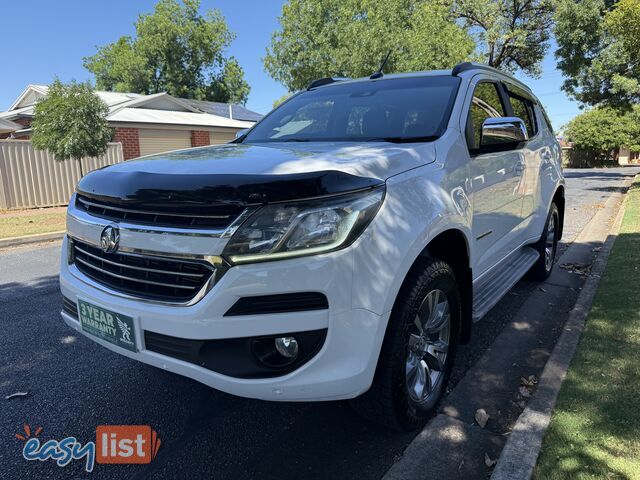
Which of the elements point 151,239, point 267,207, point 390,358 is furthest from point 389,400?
point 151,239

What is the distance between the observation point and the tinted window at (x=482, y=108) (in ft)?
10.4

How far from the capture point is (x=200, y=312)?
196 centimetres

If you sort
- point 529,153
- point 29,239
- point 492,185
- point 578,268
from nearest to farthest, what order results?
point 492,185, point 529,153, point 578,268, point 29,239

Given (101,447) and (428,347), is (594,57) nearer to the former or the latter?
(428,347)

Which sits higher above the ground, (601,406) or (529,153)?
(529,153)

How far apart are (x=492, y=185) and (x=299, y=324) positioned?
199cm

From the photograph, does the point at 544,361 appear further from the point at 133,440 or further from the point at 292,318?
the point at 133,440

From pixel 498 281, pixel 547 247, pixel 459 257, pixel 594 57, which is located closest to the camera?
pixel 459 257

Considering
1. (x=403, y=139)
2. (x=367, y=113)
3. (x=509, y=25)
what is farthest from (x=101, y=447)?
(x=509, y=25)

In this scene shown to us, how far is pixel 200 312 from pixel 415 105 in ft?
6.86

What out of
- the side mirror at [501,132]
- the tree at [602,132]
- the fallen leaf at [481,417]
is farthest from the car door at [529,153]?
the tree at [602,132]

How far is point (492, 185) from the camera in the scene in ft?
10.9

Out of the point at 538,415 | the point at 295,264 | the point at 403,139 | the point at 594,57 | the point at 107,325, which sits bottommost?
the point at 538,415

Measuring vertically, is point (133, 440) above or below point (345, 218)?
below
